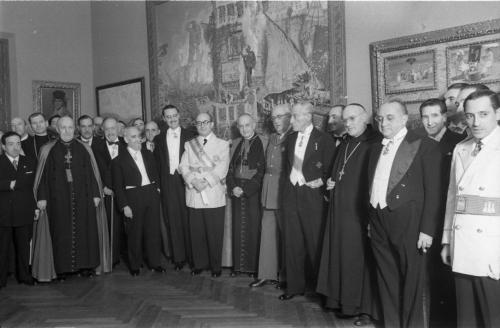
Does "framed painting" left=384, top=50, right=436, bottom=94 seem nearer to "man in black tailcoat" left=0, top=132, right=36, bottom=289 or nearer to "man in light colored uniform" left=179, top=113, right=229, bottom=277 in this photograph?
"man in light colored uniform" left=179, top=113, right=229, bottom=277

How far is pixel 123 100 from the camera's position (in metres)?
8.98

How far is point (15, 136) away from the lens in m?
5.17

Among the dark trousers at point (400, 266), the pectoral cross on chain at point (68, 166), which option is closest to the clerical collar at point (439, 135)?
the dark trousers at point (400, 266)

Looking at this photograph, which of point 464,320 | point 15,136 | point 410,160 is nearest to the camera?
point 464,320

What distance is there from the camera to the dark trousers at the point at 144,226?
5559 millimetres

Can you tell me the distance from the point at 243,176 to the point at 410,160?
228 cm

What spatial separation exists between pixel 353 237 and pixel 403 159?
84 cm

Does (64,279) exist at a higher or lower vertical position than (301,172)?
lower

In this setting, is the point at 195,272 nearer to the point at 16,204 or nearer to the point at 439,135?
the point at 16,204

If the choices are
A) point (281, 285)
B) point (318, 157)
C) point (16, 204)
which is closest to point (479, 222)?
point (318, 157)

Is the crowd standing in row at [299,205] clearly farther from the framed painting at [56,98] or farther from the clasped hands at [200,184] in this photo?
the framed painting at [56,98]

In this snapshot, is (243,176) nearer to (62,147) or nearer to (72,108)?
(62,147)

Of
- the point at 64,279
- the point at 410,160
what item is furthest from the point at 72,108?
the point at 410,160

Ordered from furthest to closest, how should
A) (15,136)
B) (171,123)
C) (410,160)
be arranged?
1. (171,123)
2. (15,136)
3. (410,160)
